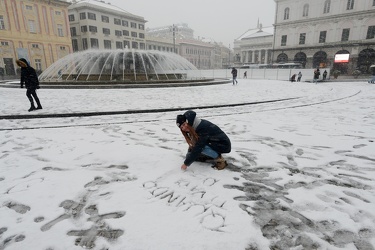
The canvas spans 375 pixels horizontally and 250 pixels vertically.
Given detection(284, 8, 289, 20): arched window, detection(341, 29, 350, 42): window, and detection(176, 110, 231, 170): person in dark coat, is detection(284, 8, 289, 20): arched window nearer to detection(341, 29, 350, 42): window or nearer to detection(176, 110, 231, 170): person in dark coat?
detection(341, 29, 350, 42): window

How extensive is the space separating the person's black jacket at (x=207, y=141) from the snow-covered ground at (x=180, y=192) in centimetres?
33

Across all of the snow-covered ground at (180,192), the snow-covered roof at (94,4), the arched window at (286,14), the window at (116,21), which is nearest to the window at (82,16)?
the snow-covered roof at (94,4)

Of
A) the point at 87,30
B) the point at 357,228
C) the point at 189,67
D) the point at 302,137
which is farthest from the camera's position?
the point at 87,30

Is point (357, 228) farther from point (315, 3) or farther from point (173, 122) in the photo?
point (315, 3)

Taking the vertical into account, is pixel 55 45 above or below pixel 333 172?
above

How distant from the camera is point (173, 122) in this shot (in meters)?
6.86

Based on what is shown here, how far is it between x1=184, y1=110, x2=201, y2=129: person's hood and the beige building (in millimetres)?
37164

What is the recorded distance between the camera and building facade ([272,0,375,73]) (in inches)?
A: 1459

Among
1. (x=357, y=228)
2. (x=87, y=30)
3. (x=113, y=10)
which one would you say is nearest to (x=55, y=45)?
(x=87, y=30)

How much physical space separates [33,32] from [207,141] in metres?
45.9

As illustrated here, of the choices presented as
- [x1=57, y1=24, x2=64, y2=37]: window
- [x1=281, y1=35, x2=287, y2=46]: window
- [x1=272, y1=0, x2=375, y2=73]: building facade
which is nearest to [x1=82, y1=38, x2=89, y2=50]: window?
[x1=57, y1=24, x2=64, y2=37]: window

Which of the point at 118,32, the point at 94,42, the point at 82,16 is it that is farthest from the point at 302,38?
the point at 82,16

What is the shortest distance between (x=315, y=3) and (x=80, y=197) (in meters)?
51.4

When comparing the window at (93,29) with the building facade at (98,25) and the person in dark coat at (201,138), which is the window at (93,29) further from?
the person in dark coat at (201,138)
